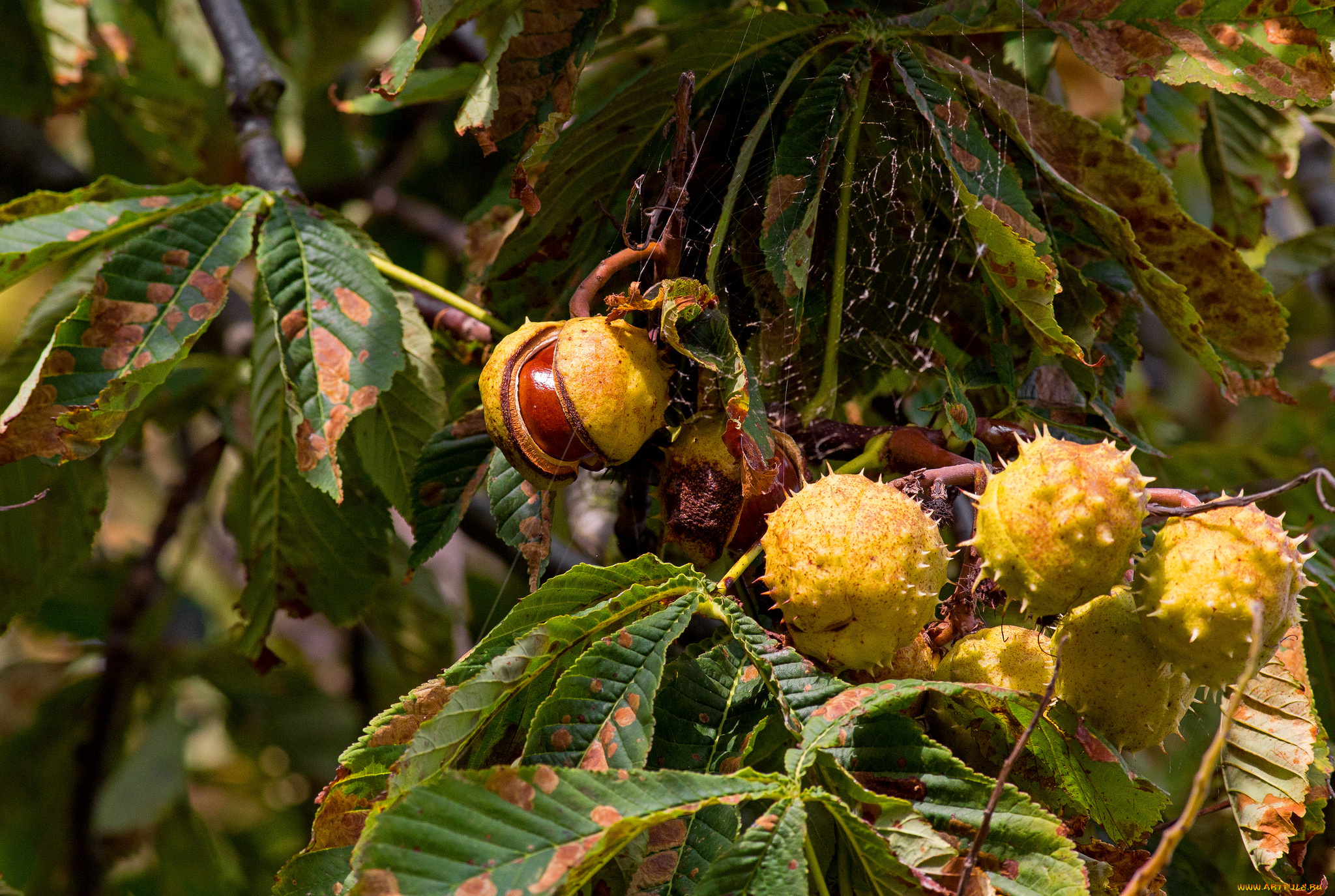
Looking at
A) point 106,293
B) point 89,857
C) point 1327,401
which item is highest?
point 106,293

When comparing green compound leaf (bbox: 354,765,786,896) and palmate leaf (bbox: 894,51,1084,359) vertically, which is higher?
palmate leaf (bbox: 894,51,1084,359)

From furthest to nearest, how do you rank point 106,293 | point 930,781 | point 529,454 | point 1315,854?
point 1315,854, point 106,293, point 529,454, point 930,781

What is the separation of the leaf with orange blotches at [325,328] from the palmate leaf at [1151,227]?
865mm

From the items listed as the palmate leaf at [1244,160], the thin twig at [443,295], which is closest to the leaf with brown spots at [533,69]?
the thin twig at [443,295]

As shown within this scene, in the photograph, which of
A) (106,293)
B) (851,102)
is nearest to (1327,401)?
(851,102)

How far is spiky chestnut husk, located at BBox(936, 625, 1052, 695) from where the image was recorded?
1.14m

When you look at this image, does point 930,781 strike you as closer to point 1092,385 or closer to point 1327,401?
point 1092,385

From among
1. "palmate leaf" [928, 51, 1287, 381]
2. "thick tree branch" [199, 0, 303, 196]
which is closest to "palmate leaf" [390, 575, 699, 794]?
"palmate leaf" [928, 51, 1287, 381]

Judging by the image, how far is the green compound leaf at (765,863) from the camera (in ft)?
3.04

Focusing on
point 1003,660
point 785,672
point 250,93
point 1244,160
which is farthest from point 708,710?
point 1244,160

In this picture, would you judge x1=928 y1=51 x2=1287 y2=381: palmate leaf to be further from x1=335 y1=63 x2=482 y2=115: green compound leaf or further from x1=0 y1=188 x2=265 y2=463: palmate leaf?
x1=0 y1=188 x2=265 y2=463: palmate leaf

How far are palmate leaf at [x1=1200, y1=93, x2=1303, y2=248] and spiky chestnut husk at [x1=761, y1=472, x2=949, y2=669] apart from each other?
1.40 m

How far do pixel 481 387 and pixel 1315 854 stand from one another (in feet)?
5.13

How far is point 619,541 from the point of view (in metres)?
1.58
